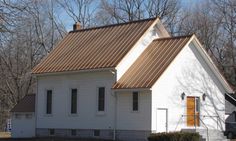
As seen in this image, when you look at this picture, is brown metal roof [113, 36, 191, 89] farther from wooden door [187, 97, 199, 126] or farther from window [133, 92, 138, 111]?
wooden door [187, 97, 199, 126]

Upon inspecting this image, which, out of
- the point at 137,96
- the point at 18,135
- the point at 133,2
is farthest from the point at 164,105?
the point at 133,2

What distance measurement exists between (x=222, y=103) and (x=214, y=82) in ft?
5.66

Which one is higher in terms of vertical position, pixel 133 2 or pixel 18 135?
pixel 133 2

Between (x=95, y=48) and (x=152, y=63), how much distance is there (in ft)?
18.9

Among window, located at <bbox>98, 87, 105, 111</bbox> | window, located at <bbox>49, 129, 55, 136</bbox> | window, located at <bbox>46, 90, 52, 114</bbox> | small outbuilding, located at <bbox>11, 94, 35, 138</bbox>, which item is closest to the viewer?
window, located at <bbox>98, 87, 105, 111</bbox>

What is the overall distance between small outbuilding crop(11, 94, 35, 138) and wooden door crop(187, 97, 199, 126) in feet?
41.5

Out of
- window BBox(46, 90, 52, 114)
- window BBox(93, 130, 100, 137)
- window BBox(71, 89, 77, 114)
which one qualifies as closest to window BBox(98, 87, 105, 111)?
window BBox(93, 130, 100, 137)

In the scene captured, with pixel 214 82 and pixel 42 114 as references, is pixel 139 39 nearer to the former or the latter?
pixel 214 82

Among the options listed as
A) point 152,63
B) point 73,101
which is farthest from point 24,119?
point 152,63

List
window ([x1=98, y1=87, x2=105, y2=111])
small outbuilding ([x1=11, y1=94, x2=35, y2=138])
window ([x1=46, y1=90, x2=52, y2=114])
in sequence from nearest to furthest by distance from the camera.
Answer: window ([x1=98, y1=87, x2=105, y2=111])
window ([x1=46, y1=90, x2=52, y2=114])
small outbuilding ([x1=11, y1=94, x2=35, y2=138])

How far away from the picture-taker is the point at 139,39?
36.9m

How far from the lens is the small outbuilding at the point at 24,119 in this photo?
4278cm

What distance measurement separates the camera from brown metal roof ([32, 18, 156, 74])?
1465 inches

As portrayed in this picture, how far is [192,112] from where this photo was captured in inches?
1451
